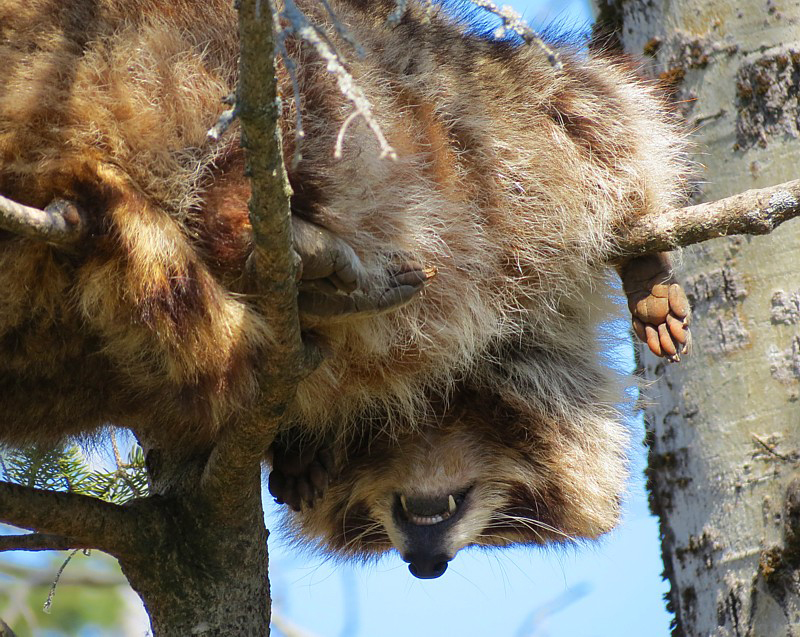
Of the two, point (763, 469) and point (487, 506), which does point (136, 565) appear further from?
point (763, 469)

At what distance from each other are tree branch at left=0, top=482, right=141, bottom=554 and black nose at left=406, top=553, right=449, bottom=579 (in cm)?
93

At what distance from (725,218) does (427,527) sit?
1.32 meters

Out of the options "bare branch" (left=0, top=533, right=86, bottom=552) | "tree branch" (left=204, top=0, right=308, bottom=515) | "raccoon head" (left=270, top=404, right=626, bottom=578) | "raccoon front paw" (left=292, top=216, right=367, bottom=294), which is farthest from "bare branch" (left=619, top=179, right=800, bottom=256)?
"bare branch" (left=0, top=533, right=86, bottom=552)

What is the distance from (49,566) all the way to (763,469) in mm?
4731

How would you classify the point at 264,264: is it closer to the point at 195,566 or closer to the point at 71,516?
the point at 71,516

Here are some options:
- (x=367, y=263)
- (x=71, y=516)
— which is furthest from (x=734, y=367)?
(x=71, y=516)

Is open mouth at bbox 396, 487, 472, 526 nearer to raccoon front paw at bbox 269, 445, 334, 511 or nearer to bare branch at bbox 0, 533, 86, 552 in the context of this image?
raccoon front paw at bbox 269, 445, 334, 511

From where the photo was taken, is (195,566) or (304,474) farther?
(304,474)

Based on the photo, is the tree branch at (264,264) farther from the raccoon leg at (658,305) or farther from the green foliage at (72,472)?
the raccoon leg at (658,305)

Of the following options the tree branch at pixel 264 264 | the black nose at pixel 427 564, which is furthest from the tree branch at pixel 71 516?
→ the black nose at pixel 427 564

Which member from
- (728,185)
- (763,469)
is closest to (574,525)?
(763,469)

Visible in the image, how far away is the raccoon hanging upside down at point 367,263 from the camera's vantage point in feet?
6.37

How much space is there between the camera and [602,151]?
2.89 metres

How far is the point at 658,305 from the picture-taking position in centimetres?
287
